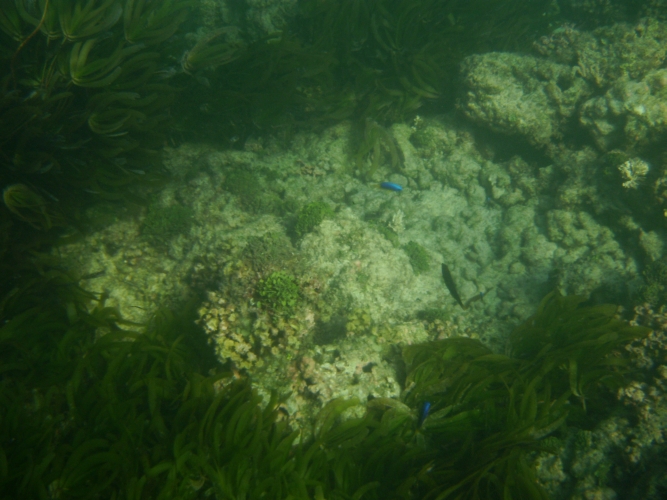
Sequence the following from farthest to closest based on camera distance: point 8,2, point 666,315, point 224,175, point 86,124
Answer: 1. point 224,175
2. point 86,124
3. point 8,2
4. point 666,315

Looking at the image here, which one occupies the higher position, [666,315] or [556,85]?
[556,85]

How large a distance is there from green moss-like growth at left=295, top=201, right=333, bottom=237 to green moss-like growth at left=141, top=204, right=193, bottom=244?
73.3 inches

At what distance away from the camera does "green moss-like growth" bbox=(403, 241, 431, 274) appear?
17.9ft

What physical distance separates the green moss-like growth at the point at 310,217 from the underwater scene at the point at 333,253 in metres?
0.03

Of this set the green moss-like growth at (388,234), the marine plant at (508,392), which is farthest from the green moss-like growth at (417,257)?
the marine plant at (508,392)

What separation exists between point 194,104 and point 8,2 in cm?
239

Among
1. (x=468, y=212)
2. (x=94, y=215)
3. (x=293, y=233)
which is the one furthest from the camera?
(x=468, y=212)

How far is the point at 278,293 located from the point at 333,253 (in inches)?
51.5

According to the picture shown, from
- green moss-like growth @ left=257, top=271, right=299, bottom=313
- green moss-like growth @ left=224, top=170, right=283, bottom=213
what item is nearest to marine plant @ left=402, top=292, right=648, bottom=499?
green moss-like growth @ left=257, top=271, right=299, bottom=313

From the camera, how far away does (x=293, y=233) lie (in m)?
5.32

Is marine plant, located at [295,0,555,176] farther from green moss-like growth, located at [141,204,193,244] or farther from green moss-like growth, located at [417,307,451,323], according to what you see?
green moss-like growth, located at [141,204,193,244]

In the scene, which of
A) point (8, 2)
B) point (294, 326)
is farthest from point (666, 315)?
point (8, 2)

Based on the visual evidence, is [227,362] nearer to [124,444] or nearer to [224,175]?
[124,444]

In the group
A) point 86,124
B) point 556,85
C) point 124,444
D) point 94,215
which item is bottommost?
point 124,444
